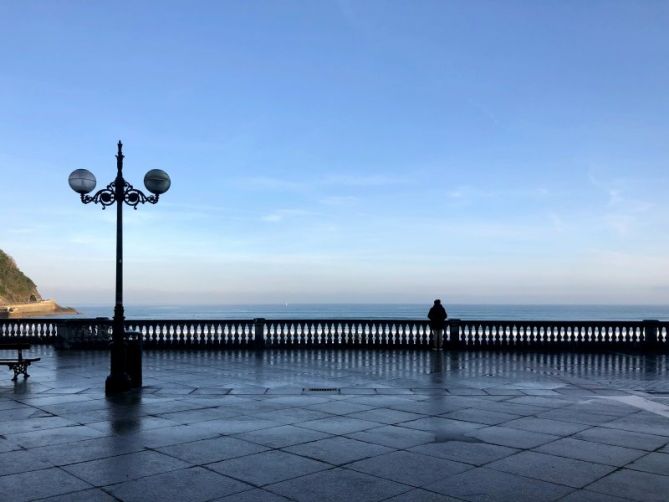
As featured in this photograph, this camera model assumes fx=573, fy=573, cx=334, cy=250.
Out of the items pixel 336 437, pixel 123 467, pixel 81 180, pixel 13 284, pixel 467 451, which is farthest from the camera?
pixel 13 284

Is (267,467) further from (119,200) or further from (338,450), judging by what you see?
(119,200)

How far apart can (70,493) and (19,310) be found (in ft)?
504

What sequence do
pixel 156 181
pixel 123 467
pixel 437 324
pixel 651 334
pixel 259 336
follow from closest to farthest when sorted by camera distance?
pixel 123 467 → pixel 156 181 → pixel 437 324 → pixel 651 334 → pixel 259 336

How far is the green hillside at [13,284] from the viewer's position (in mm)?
155125

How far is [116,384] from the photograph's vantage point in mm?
11328

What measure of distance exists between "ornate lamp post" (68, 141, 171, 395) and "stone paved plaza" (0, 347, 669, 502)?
1.76ft

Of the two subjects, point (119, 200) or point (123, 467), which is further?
point (119, 200)

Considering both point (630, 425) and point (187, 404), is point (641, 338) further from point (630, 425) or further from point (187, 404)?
point (187, 404)

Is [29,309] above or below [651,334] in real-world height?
below

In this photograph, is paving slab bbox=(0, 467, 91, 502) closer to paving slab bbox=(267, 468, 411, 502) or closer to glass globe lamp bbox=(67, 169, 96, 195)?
paving slab bbox=(267, 468, 411, 502)

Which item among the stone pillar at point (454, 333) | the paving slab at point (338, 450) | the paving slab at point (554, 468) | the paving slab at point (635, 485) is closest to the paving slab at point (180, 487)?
the paving slab at point (338, 450)

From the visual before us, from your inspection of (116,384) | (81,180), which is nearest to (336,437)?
(116,384)

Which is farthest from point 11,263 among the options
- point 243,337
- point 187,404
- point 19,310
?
point 187,404

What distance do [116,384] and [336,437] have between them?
5635 mm
